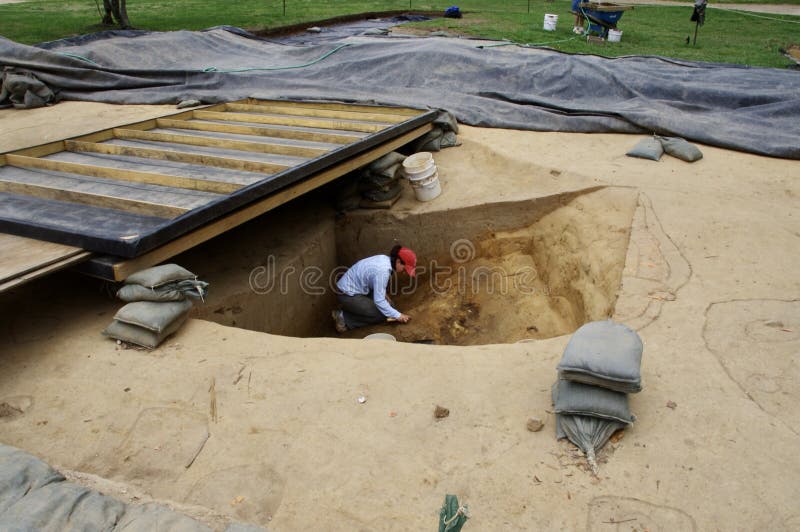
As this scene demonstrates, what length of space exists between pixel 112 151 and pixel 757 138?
290 inches

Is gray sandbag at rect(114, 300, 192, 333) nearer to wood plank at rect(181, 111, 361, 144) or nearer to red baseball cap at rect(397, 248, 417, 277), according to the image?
red baseball cap at rect(397, 248, 417, 277)

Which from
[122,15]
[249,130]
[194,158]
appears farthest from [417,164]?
[122,15]

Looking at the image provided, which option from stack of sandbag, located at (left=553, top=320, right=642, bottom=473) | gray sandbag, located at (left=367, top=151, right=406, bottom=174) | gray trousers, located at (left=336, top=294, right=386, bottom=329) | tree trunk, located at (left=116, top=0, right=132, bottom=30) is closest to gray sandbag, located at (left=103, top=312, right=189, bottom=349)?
gray trousers, located at (left=336, top=294, right=386, bottom=329)

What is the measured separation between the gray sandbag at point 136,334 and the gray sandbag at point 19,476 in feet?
4.14

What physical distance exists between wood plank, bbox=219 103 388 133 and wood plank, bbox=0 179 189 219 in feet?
9.18

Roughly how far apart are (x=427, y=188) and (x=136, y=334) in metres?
3.69

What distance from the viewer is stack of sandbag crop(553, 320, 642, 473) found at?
294 cm

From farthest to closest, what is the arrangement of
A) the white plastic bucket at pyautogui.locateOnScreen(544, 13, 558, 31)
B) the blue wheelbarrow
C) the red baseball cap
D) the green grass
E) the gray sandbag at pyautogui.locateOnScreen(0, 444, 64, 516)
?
the white plastic bucket at pyautogui.locateOnScreen(544, 13, 558, 31) → the blue wheelbarrow → the green grass → the red baseball cap → the gray sandbag at pyautogui.locateOnScreen(0, 444, 64, 516)

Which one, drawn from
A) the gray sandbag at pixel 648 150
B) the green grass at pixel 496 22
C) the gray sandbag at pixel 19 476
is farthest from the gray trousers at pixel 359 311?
the green grass at pixel 496 22

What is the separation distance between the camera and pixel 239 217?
4637mm

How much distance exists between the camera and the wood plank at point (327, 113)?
23.2 feet

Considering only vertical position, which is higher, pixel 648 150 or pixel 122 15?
pixel 122 15

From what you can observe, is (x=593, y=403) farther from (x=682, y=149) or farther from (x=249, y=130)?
(x=249, y=130)

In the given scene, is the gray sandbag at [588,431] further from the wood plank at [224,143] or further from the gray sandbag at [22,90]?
the gray sandbag at [22,90]
